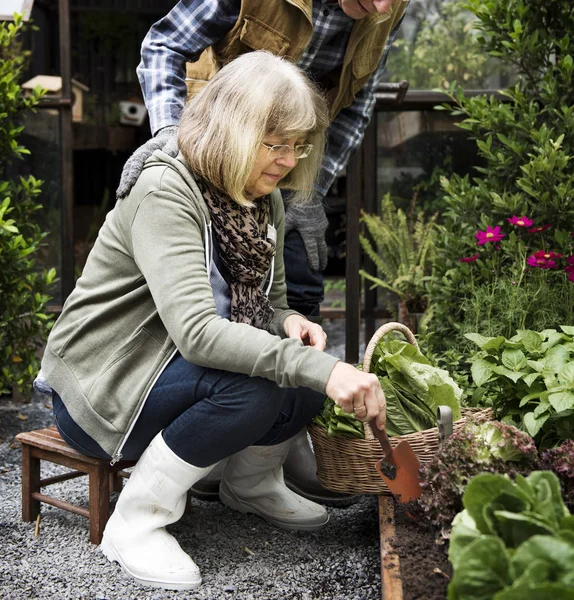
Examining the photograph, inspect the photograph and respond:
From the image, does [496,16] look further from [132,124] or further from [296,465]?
[132,124]

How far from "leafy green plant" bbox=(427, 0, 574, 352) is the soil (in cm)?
123

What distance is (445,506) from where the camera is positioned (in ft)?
6.97

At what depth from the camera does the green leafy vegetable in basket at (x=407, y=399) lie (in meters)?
2.54

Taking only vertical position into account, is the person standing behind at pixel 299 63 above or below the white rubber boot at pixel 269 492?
above

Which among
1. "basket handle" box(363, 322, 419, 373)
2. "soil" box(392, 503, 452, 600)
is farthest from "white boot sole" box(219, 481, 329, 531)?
"basket handle" box(363, 322, 419, 373)

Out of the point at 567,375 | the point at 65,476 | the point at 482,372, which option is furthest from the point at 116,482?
the point at 567,375

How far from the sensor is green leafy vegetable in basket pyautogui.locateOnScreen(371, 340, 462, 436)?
254cm

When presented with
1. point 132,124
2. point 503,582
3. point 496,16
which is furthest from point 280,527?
point 132,124

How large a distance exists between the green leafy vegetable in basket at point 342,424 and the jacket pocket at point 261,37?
3.97ft

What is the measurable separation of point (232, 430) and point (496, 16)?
2.34m

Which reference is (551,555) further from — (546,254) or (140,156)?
(546,254)

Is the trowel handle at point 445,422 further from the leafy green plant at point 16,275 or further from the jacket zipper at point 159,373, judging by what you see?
the leafy green plant at point 16,275

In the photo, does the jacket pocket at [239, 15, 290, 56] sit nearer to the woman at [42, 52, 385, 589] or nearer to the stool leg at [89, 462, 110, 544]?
the woman at [42, 52, 385, 589]

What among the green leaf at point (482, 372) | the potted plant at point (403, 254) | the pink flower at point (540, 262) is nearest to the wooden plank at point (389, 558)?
the green leaf at point (482, 372)
